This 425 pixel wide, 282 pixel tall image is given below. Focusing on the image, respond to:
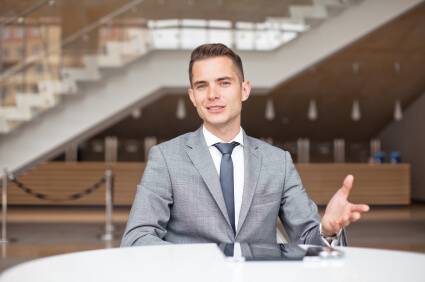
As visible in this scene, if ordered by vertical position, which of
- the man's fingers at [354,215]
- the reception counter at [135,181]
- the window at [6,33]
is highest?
the window at [6,33]

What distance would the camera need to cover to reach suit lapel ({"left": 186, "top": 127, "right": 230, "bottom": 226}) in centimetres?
167

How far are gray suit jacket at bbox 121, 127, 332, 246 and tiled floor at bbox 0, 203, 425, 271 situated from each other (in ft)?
9.16

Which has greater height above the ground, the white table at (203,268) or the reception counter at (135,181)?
the white table at (203,268)

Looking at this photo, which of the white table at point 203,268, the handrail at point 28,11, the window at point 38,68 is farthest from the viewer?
the handrail at point 28,11

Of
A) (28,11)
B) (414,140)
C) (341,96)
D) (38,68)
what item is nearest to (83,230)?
(38,68)

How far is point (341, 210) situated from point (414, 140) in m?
11.3

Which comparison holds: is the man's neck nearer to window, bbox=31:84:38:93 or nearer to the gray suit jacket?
the gray suit jacket

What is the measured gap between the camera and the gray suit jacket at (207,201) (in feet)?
5.37

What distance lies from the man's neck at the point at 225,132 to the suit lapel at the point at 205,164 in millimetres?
41

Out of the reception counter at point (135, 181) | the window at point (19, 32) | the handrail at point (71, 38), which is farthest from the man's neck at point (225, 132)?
the reception counter at point (135, 181)

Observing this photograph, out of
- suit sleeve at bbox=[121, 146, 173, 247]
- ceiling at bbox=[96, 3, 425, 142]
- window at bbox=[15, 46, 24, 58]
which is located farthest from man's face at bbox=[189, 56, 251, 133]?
ceiling at bbox=[96, 3, 425, 142]

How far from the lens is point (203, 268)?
3.35 feet

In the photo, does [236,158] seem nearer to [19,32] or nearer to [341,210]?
[341,210]

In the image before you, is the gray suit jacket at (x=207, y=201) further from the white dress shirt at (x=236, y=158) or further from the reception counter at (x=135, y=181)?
the reception counter at (x=135, y=181)
